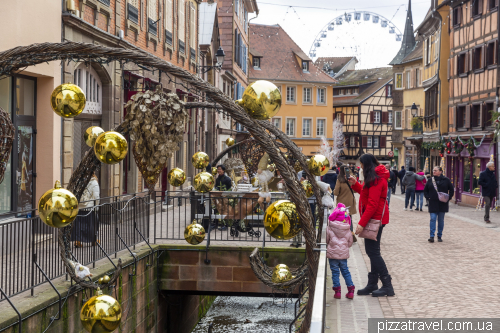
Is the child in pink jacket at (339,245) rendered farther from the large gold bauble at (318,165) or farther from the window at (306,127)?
the window at (306,127)

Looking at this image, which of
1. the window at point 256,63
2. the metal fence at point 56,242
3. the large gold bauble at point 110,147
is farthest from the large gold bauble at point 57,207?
the window at point 256,63

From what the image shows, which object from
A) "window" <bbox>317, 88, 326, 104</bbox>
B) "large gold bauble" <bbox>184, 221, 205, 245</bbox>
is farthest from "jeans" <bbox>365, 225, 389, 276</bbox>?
"window" <bbox>317, 88, 326, 104</bbox>

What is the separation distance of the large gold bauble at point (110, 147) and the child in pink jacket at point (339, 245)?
3722 mm

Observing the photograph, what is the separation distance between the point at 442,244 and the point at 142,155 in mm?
9103

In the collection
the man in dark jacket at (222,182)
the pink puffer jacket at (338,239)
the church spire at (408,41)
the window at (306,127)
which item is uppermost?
the church spire at (408,41)

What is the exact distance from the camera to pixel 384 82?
65.3 meters

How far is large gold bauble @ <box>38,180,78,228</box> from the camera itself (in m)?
4.80

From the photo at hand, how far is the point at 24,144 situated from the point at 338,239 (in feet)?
21.5

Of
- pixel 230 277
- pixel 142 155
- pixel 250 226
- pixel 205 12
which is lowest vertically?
pixel 230 277

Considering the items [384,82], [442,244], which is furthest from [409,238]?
[384,82]

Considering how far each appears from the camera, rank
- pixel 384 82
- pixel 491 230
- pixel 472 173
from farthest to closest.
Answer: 1. pixel 384 82
2. pixel 472 173
3. pixel 491 230

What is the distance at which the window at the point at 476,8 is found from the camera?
26.8m

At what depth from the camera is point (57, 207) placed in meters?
4.80

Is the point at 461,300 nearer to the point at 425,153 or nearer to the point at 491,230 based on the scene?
the point at 491,230
